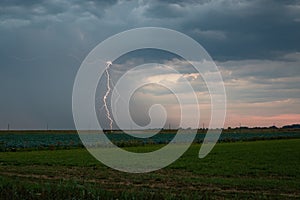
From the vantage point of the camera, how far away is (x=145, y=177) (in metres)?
26.3

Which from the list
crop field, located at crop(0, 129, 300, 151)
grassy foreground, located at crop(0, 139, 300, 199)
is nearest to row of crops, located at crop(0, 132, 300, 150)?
crop field, located at crop(0, 129, 300, 151)

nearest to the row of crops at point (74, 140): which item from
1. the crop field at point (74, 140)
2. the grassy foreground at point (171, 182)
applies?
the crop field at point (74, 140)

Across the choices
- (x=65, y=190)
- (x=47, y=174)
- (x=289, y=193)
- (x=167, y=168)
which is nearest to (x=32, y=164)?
(x=47, y=174)

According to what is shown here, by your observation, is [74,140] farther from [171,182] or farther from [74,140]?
[171,182]

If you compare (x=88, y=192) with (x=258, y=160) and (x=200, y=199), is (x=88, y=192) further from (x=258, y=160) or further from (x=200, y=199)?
(x=258, y=160)

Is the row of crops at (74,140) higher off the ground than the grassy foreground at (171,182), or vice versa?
the row of crops at (74,140)

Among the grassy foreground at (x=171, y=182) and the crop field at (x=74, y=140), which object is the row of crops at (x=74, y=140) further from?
the grassy foreground at (x=171, y=182)

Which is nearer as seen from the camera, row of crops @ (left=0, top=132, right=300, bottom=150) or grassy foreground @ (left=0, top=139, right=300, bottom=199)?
grassy foreground @ (left=0, top=139, right=300, bottom=199)

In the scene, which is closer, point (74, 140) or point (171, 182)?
point (171, 182)

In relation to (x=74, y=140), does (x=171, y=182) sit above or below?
below

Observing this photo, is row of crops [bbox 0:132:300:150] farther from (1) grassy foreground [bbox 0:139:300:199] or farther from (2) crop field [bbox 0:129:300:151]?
(1) grassy foreground [bbox 0:139:300:199]

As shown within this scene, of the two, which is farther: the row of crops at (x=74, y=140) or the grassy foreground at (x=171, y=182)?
the row of crops at (x=74, y=140)

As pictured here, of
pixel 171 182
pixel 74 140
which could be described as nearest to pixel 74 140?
pixel 74 140

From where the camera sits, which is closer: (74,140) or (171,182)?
Answer: (171,182)
